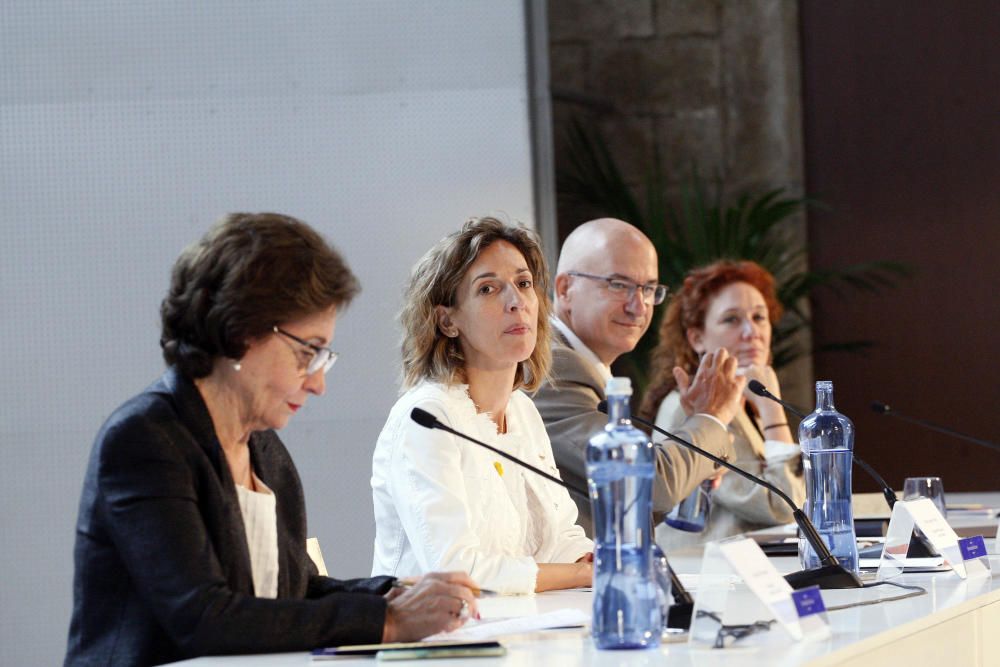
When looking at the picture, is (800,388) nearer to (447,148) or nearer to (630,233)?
(447,148)

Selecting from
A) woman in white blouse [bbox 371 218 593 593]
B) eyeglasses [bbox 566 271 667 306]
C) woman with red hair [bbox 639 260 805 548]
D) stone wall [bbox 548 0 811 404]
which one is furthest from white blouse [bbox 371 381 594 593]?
stone wall [bbox 548 0 811 404]

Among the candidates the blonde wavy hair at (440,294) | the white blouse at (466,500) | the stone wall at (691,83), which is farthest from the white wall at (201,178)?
the white blouse at (466,500)

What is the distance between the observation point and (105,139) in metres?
4.22

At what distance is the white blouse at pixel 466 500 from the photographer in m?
2.21

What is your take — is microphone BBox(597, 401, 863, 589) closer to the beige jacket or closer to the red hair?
the beige jacket

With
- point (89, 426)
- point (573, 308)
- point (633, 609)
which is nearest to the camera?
point (633, 609)

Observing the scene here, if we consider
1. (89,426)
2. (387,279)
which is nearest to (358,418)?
(387,279)

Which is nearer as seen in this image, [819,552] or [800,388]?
[819,552]

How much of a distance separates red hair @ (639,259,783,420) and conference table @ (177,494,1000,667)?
1857 mm

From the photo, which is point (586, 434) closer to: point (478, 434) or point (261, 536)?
point (478, 434)

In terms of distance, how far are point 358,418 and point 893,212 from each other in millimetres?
2650

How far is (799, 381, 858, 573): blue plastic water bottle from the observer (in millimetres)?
2393

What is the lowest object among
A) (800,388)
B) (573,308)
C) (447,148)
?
(800,388)

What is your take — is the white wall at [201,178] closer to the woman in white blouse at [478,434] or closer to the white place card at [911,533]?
the woman in white blouse at [478,434]
